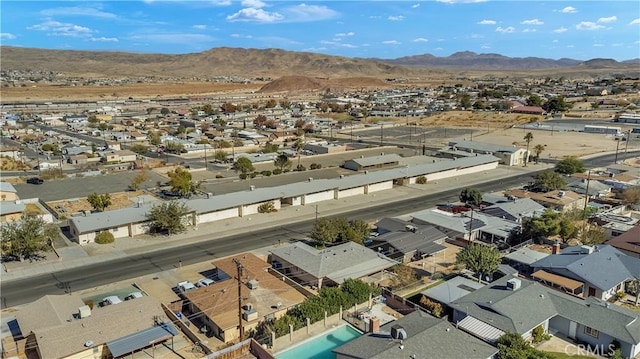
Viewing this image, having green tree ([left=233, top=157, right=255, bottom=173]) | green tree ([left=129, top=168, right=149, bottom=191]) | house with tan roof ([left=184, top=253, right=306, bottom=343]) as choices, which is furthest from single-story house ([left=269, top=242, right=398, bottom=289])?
green tree ([left=233, top=157, right=255, bottom=173])

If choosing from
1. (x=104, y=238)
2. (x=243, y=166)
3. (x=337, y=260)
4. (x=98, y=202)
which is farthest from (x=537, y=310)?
(x=243, y=166)

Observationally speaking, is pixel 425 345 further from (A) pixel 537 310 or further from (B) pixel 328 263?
(B) pixel 328 263

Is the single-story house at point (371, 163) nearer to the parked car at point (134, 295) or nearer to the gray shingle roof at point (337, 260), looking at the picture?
the gray shingle roof at point (337, 260)

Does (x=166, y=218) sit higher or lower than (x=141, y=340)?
higher

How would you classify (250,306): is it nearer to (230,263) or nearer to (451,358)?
(230,263)

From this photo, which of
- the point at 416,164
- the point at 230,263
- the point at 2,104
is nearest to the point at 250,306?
the point at 230,263

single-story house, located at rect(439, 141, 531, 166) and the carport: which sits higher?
single-story house, located at rect(439, 141, 531, 166)

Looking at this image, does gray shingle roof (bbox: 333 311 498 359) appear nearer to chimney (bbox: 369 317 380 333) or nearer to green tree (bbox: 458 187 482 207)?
chimney (bbox: 369 317 380 333)
